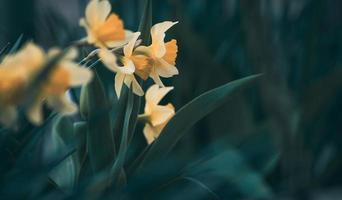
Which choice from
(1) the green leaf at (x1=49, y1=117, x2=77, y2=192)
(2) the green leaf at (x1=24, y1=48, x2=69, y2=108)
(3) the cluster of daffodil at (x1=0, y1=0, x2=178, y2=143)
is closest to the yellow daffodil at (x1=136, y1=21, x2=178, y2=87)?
(3) the cluster of daffodil at (x1=0, y1=0, x2=178, y2=143)

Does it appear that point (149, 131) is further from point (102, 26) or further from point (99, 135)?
point (102, 26)

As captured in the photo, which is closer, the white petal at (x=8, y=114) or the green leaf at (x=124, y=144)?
the white petal at (x=8, y=114)

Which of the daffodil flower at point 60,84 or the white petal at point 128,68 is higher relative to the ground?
Result: the daffodil flower at point 60,84

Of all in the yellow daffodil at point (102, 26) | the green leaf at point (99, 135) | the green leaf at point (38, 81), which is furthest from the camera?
the green leaf at point (99, 135)

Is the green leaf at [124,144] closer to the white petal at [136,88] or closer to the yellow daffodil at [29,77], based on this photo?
the white petal at [136,88]

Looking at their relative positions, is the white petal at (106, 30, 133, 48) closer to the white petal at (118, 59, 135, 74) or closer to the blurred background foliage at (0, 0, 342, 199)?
the white petal at (118, 59, 135, 74)

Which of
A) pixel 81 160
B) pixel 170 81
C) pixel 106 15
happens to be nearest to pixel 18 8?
pixel 170 81

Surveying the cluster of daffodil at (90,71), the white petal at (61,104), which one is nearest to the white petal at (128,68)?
the cluster of daffodil at (90,71)

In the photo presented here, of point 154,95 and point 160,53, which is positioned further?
point 154,95

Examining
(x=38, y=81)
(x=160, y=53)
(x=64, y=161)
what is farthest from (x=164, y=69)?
(x=38, y=81)
